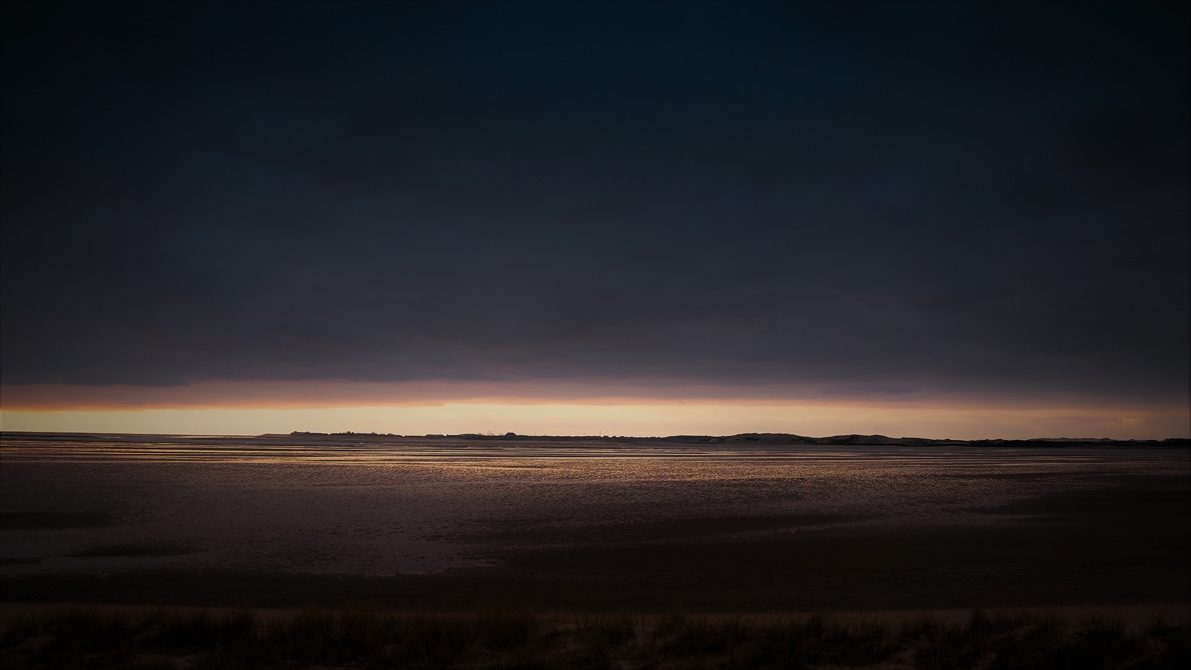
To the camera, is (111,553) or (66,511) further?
(66,511)

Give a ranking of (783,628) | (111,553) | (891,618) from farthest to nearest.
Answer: (111,553)
(891,618)
(783,628)

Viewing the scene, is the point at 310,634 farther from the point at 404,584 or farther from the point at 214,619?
the point at 404,584

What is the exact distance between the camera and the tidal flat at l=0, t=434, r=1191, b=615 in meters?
12.8

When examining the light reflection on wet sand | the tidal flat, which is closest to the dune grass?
the tidal flat

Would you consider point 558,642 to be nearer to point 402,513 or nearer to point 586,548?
point 586,548

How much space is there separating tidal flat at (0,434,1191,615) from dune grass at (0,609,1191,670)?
176 centimetres

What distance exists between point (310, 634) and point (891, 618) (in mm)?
9081

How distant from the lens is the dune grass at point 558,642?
8242 mm

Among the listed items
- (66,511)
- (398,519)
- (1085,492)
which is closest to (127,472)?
(66,511)

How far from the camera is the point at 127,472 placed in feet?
136

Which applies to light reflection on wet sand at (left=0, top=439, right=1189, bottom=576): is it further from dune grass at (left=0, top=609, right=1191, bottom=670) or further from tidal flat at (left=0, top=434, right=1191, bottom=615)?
dune grass at (left=0, top=609, right=1191, bottom=670)

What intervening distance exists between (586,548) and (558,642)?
9093mm

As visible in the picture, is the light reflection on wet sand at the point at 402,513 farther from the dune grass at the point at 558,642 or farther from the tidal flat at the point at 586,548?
the dune grass at the point at 558,642

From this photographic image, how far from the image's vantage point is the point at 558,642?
8922 millimetres
